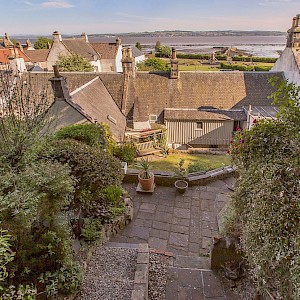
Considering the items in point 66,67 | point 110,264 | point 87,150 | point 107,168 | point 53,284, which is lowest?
point 110,264

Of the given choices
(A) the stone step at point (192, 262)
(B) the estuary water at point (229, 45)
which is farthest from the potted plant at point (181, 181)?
(B) the estuary water at point (229, 45)

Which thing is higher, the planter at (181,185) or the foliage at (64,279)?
the foliage at (64,279)

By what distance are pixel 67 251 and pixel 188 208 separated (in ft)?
15.3

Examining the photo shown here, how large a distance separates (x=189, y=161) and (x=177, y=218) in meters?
6.97

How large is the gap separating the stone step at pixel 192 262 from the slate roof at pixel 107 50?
35374 mm

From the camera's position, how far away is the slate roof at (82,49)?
3341 cm

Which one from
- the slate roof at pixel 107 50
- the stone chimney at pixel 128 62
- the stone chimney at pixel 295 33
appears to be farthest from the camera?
the slate roof at pixel 107 50

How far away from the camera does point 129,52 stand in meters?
16.9

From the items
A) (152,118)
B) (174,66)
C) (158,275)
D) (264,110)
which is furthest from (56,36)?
(158,275)

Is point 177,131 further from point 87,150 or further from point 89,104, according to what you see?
point 87,150

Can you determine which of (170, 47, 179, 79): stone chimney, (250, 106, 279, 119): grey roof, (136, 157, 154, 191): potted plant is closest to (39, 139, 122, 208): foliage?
(136, 157, 154, 191): potted plant

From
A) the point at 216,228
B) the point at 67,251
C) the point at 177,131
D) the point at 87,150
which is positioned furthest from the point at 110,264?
the point at 177,131

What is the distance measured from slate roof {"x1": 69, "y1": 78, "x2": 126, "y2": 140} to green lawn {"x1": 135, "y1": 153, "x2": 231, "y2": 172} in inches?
103

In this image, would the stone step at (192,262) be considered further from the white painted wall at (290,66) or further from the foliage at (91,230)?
the white painted wall at (290,66)
